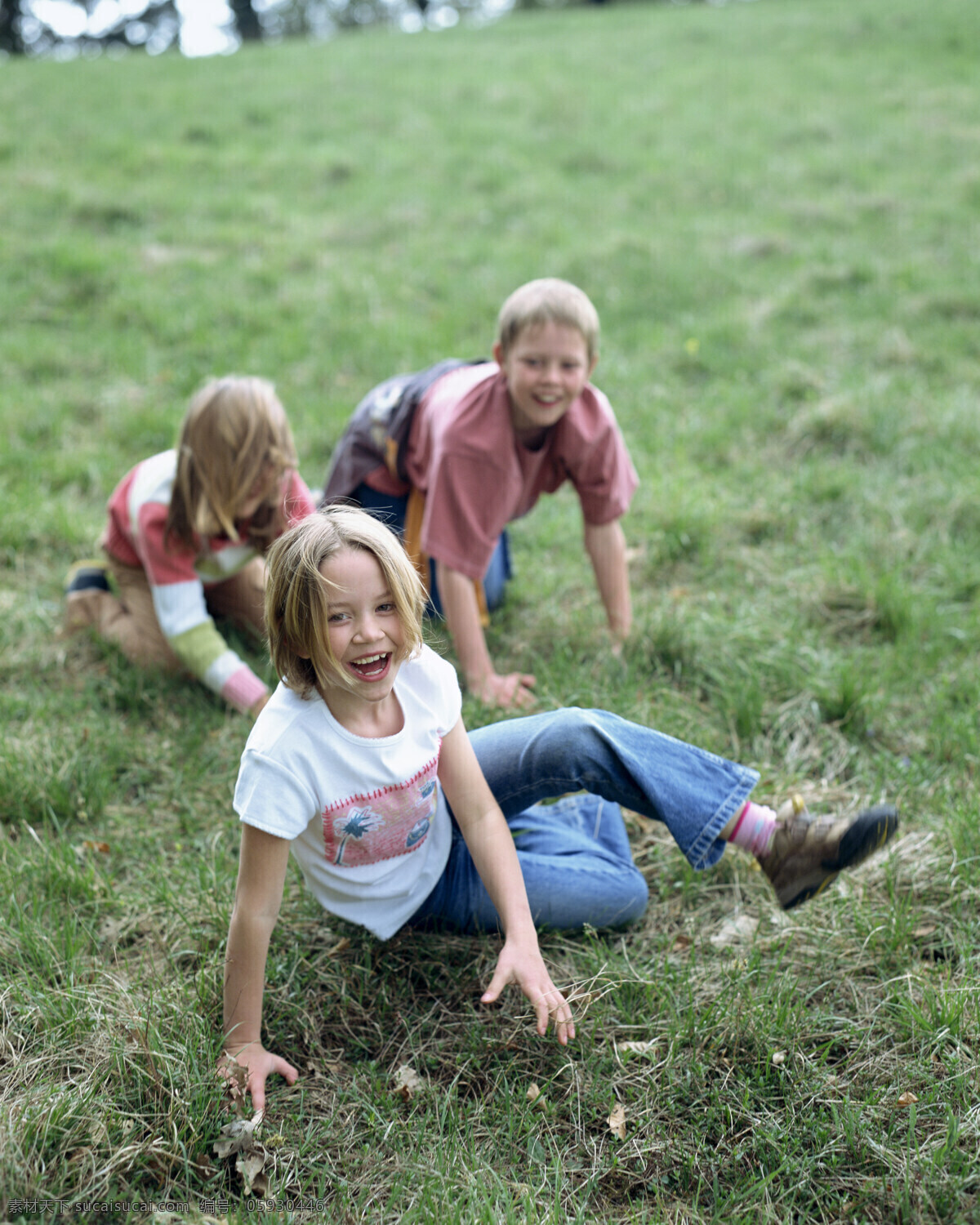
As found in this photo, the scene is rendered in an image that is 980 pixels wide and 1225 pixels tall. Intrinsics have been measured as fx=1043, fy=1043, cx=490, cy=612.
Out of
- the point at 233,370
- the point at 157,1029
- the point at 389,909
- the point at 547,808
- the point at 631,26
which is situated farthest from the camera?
the point at 631,26

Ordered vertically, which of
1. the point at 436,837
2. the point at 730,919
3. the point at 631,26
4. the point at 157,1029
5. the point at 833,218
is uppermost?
the point at 631,26

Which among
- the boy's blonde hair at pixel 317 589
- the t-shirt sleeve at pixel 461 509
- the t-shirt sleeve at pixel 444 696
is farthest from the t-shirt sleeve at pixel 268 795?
the t-shirt sleeve at pixel 461 509

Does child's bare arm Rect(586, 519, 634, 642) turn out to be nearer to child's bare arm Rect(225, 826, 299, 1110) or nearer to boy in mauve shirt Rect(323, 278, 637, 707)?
boy in mauve shirt Rect(323, 278, 637, 707)

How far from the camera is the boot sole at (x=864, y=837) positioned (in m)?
2.17

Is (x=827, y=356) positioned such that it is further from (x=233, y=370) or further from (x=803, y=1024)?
(x=803, y=1024)

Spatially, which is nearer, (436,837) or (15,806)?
(436,837)

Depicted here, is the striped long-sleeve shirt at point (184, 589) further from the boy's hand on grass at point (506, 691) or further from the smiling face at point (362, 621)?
the smiling face at point (362, 621)

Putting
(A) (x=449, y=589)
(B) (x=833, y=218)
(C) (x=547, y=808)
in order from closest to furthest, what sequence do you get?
(C) (x=547, y=808) → (A) (x=449, y=589) → (B) (x=833, y=218)

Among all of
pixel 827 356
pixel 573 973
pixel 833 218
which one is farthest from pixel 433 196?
pixel 573 973

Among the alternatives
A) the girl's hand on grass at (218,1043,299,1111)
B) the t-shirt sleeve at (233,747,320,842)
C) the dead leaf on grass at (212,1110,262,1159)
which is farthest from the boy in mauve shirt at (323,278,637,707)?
the dead leaf on grass at (212,1110,262,1159)

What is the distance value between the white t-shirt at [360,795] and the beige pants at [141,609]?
152 centimetres

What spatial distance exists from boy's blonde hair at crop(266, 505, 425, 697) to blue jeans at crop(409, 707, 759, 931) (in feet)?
1.52

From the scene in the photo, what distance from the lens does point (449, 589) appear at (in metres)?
3.41

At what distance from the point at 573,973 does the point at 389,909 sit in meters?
0.45
